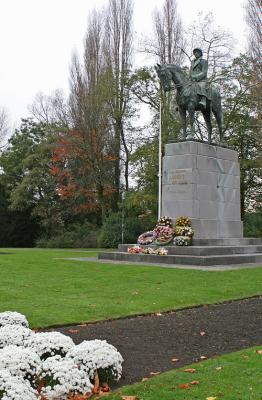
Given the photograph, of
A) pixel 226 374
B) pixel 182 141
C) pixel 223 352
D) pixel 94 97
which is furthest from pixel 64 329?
pixel 94 97

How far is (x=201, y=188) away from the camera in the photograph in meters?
20.8

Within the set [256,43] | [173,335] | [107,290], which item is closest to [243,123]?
[256,43]

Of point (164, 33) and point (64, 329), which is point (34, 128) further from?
point (64, 329)

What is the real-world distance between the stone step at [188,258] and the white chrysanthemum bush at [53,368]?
39.3 ft

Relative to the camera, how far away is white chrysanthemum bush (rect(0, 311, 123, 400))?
4332 millimetres

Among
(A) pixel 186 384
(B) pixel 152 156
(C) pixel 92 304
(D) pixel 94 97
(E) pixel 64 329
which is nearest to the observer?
(A) pixel 186 384

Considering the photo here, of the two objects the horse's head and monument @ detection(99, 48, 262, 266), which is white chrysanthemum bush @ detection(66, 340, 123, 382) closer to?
monument @ detection(99, 48, 262, 266)

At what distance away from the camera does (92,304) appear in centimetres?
942

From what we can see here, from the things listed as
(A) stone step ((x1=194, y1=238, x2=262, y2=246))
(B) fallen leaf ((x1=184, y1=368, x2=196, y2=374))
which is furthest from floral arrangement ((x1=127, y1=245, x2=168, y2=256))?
(B) fallen leaf ((x1=184, y1=368, x2=196, y2=374))

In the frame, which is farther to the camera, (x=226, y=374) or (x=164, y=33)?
(x=164, y=33)

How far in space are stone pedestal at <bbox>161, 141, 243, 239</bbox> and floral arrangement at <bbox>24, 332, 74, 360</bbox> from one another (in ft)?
48.7

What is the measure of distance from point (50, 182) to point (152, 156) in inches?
452

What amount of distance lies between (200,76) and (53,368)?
18156mm

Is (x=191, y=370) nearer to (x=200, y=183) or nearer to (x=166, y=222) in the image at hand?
(x=166, y=222)
